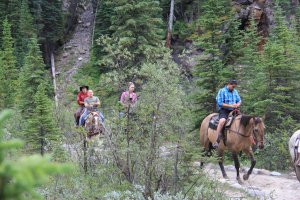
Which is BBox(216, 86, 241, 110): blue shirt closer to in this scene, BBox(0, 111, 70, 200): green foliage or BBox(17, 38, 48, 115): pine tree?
BBox(0, 111, 70, 200): green foliage

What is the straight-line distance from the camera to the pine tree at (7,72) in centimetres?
2544

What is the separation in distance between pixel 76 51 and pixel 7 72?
12610mm

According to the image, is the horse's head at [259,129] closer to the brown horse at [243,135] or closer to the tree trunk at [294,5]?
the brown horse at [243,135]

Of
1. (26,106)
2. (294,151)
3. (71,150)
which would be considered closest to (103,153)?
(71,150)

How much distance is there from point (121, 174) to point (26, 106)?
517 inches

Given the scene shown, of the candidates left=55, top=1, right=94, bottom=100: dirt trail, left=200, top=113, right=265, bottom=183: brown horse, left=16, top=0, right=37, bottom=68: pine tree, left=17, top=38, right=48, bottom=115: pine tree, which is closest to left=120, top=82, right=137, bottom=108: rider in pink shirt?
left=200, top=113, right=265, bottom=183: brown horse

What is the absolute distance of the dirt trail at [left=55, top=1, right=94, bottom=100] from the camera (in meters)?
38.6

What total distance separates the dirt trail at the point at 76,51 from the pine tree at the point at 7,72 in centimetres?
445

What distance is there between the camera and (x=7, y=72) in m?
30.7

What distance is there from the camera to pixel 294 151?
8.84 meters

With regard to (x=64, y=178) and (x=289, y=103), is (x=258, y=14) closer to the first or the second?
(x=289, y=103)

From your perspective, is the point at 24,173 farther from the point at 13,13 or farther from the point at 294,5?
the point at 13,13

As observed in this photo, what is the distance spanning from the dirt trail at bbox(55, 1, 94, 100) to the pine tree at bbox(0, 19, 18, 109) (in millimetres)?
4446

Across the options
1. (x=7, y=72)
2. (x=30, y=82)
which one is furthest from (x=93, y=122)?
(x=7, y=72)
